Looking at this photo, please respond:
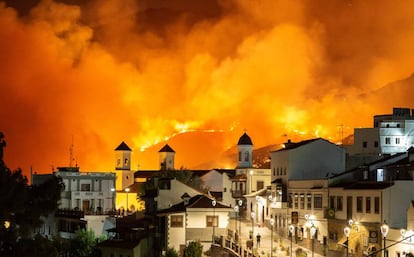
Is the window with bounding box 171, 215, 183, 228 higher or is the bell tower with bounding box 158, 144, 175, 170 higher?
the bell tower with bounding box 158, 144, 175, 170

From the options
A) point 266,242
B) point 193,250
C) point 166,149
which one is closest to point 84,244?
point 193,250

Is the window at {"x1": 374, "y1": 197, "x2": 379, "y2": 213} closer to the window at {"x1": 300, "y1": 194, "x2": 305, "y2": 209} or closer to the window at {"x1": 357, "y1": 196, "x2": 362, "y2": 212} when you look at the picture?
the window at {"x1": 357, "y1": 196, "x2": 362, "y2": 212}

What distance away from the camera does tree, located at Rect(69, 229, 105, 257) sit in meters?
61.2

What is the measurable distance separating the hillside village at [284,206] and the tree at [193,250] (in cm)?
116

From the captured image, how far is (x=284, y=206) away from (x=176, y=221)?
28.6 ft

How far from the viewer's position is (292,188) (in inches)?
2448

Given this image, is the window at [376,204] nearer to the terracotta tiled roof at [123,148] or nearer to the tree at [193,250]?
the tree at [193,250]

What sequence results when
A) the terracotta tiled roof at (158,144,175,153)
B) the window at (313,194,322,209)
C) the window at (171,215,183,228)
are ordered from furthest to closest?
the terracotta tiled roof at (158,144,175,153) → the window at (171,215,183,228) → the window at (313,194,322,209)

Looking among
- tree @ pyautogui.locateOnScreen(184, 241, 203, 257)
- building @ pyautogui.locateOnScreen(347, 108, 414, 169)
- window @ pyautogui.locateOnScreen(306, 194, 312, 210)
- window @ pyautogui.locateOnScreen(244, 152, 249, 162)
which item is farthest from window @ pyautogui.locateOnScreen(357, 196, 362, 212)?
window @ pyautogui.locateOnScreen(244, 152, 249, 162)

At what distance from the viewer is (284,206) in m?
62.7

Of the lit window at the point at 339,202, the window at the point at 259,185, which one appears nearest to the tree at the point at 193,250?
the lit window at the point at 339,202

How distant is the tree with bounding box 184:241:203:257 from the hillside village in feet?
3.82

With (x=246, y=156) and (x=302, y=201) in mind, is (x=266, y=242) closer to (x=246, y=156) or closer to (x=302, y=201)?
(x=302, y=201)

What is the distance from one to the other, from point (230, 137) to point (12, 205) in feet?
248
